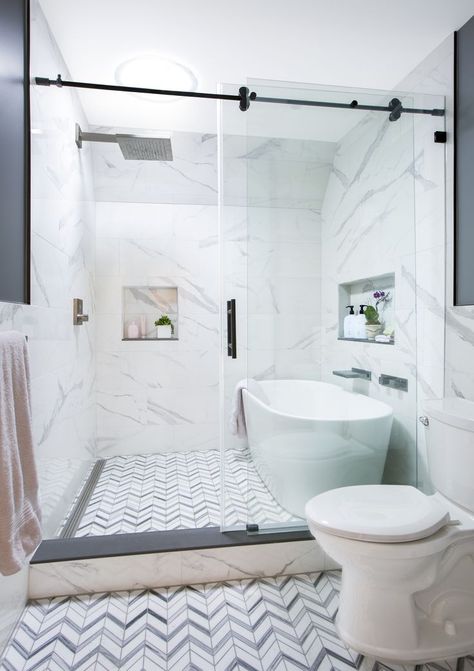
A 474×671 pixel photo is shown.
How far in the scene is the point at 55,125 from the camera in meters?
2.15

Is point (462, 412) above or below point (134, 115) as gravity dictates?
below

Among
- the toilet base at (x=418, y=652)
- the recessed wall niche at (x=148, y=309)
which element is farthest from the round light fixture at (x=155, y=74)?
the toilet base at (x=418, y=652)

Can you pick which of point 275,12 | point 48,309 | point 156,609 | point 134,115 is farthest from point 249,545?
point 134,115

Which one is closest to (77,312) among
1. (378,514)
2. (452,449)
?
(378,514)

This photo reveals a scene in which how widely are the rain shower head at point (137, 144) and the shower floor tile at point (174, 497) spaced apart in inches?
75.0

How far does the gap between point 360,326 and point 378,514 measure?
95 centimetres

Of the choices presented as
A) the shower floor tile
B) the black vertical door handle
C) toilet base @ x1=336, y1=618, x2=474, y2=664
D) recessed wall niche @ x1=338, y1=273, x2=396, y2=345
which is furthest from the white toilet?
the black vertical door handle

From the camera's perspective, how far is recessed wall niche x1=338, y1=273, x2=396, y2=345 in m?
2.08

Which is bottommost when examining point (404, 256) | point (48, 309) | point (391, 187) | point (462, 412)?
point (462, 412)

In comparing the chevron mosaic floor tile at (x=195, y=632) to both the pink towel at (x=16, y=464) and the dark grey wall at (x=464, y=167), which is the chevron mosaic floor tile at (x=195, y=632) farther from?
the dark grey wall at (x=464, y=167)

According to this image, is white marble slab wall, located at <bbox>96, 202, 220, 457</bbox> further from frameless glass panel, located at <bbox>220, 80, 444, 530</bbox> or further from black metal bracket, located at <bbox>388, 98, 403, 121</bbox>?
black metal bracket, located at <bbox>388, 98, 403, 121</bbox>

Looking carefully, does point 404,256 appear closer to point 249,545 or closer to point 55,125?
point 249,545

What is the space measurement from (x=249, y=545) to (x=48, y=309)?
1480 millimetres

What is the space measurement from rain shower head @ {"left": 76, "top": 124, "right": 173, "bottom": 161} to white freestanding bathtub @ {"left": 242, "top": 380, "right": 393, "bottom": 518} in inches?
62.0
